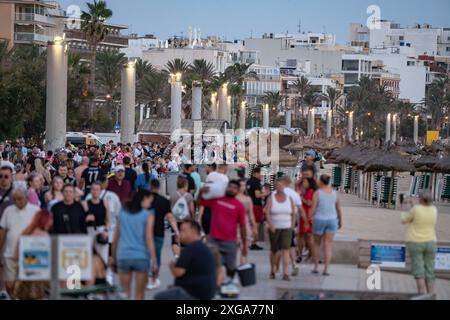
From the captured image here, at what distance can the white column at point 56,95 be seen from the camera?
4200 centimetres

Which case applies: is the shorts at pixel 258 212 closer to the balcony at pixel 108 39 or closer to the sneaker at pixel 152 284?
the sneaker at pixel 152 284

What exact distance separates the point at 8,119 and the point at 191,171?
35.2m

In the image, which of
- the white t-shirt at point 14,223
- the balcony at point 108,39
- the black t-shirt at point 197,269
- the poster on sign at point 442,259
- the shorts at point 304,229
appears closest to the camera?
the black t-shirt at point 197,269

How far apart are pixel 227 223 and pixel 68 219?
7.35 feet

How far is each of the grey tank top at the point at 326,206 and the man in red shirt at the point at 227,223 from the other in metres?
2.28

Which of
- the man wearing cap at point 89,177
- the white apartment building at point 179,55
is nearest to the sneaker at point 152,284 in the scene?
the man wearing cap at point 89,177

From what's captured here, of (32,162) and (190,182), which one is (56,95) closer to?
(32,162)

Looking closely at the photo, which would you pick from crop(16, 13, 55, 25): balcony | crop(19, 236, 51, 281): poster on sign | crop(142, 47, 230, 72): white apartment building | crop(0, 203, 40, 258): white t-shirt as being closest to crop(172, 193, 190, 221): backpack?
crop(0, 203, 40, 258): white t-shirt

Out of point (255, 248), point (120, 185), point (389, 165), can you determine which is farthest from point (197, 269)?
point (389, 165)

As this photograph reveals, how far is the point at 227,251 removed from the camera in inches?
675

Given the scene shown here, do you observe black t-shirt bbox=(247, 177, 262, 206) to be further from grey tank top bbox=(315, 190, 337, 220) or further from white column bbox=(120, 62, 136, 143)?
white column bbox=(120, 62, 136, 143)

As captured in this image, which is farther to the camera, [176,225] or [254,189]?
[254,189]
